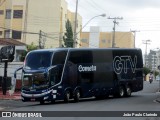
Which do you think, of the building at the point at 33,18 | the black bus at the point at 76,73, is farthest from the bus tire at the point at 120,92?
the building at the point at 33,18

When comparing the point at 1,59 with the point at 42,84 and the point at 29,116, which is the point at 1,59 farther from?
the point at 29,116

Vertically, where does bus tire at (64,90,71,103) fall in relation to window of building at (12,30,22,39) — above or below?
below

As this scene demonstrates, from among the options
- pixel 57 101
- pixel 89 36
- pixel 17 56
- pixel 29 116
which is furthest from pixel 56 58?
pixel 89 36

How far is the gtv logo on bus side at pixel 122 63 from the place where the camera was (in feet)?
109

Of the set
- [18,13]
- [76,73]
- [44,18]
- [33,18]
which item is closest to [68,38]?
[44,18]

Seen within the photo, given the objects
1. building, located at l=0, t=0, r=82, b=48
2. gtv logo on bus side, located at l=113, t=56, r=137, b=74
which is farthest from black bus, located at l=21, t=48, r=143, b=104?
building, located at l=0, t=0, r=82, b=48

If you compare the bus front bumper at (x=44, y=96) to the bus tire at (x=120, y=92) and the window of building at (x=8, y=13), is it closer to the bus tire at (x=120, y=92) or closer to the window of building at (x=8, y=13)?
the bus tire at (x=120, y=92)

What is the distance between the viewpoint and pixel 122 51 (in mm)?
34062

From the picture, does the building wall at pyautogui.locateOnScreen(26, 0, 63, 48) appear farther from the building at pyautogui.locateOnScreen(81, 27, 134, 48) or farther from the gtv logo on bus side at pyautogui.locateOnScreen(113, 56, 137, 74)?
the gtv logo on bus side at pyautogui.locateOnScreen(113, 56, 137, 74)

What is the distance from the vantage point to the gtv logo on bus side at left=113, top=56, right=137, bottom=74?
109 ft

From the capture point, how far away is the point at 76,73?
29.8 metres

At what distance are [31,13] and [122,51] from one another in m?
52.4

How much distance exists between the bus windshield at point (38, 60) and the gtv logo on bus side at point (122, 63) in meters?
6.67

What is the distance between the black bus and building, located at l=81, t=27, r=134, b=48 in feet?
263
